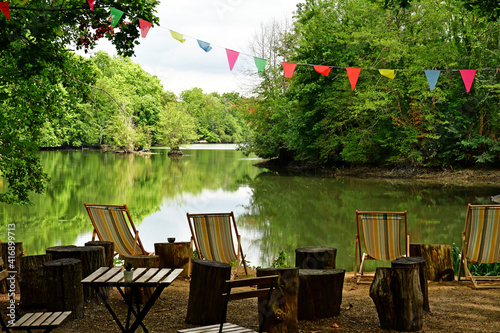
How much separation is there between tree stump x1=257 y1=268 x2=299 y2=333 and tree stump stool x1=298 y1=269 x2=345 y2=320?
0.40 metres

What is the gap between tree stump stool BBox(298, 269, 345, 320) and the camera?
3.53 meters

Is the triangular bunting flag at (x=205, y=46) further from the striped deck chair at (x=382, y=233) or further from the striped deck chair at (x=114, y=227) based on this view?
the striped deck chair at (x=382, y=233)

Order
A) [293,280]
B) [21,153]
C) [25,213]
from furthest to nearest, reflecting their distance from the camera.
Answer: [25,213]
[21,153]
[293,280]

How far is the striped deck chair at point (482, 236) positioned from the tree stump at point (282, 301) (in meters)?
2.34

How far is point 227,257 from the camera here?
16.9 ft

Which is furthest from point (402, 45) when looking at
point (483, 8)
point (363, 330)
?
point (363, 330)

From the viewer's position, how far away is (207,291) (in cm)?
335

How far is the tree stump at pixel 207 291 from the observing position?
10.9 ft

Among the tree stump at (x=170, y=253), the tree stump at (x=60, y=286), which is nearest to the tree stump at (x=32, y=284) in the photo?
the tree stump at (x=60, y=286)

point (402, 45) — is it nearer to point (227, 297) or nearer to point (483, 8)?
point (483, 8)

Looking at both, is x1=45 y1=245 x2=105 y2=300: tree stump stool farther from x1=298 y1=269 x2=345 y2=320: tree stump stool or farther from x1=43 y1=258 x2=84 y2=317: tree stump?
x1=298 y1=269 x2=345 y2=320: tree stump stool

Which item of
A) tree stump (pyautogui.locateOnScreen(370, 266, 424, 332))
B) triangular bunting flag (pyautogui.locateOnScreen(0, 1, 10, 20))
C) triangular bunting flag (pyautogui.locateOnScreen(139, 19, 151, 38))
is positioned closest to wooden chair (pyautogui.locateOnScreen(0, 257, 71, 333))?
tree stump (pyautogui.locateOnScreen(370, 266, 424, 332))

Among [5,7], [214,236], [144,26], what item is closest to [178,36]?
[144,26]

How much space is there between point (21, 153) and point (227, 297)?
16.2 ft
